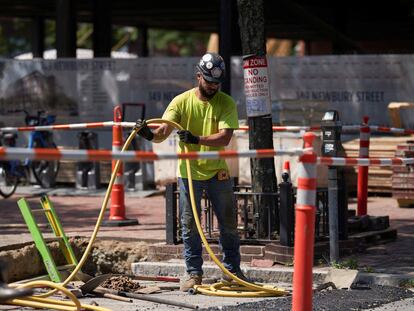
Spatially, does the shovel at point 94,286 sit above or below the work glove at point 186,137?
below

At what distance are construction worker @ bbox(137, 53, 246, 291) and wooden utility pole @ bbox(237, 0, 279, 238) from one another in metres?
1.24

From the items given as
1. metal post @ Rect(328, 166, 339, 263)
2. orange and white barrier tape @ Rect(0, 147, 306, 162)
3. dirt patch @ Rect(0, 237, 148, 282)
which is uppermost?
orange and white barrier tape @ Rect(0, 147, 306, 162)

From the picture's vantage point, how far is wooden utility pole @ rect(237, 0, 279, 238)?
435 inches

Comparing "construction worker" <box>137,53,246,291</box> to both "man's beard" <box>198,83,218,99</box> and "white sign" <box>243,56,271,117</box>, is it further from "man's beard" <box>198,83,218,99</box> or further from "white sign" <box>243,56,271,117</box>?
"white sign" <box>243,56,271,117</box>

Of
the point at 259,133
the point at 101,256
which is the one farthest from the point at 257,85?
the point at 101,256

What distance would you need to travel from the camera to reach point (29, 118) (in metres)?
19.6

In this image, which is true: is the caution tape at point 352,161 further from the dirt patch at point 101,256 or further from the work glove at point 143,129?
the dirt patch at point 101,256

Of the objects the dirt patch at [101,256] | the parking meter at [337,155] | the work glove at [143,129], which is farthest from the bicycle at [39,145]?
the work glove at [143,129]

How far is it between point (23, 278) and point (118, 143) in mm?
2434

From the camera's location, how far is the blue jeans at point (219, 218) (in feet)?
31.8

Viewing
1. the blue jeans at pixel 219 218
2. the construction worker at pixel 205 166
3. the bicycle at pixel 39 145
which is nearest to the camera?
the construction worker at pixel 205 166

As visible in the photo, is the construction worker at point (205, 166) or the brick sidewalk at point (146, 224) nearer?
the construction worker at point (205, 166)

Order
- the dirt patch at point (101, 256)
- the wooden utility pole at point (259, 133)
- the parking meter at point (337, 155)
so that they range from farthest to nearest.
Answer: the dirt patch at point (101, 256)
the wooden utility pole at point (259, 133)
the parking meter at point (337, 155)

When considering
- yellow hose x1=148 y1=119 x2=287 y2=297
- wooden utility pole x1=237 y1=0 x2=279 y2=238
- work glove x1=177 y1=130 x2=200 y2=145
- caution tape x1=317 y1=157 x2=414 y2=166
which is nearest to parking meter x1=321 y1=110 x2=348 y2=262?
wooden utility pole x1=237 y1=0 x2=279 y2=238
